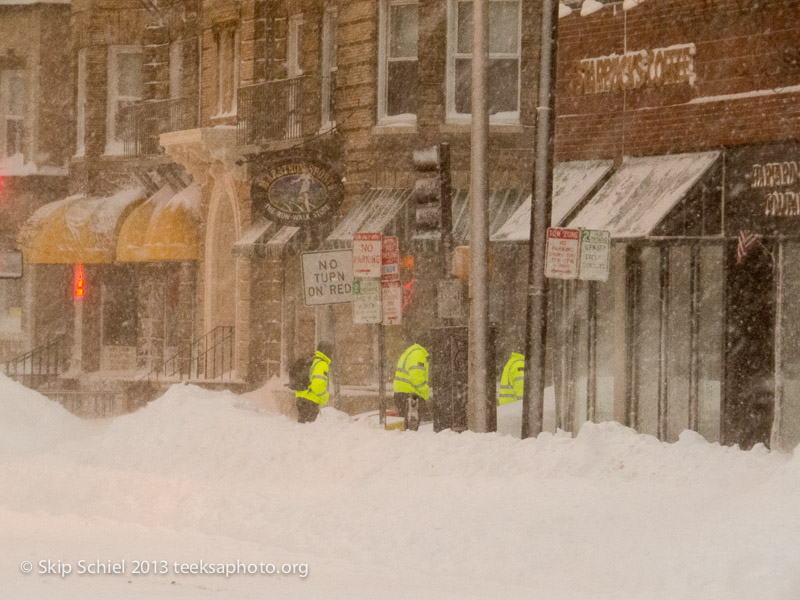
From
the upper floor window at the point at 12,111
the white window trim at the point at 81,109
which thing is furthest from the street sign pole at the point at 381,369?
the upper floor window at the point at 12,111

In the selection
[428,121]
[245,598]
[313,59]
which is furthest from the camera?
[313,59]

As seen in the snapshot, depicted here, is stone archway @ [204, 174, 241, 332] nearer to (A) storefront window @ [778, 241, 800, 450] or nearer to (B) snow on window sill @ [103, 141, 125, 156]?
(B) snow on window sill @ [103, 141, 125, 156]

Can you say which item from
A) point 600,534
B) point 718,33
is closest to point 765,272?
point 718,33

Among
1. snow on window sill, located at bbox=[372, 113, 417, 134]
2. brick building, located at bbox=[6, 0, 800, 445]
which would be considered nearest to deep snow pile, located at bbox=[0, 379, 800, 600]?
brick building, located at bbox=[6, 0, 800, 445]

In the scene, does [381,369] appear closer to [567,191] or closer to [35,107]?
[567,191]

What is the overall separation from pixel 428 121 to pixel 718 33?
7.06m

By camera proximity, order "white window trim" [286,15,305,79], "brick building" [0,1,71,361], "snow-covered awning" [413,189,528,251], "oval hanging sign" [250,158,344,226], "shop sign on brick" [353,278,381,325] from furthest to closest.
→ "brick building" [0,1,71,361] < "white window trim" [286,15,305,79] < "oval hanging sign" [250,158,344,226] < "snow-covered awning" [413,189,528,251] < "shop sign on brick" [353,278,381,325]

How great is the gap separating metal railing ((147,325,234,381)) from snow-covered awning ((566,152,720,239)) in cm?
1134

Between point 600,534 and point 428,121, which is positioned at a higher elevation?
point 428,121

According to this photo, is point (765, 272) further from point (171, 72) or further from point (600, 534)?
point (171, 72)

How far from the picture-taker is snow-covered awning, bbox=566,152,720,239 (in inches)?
717

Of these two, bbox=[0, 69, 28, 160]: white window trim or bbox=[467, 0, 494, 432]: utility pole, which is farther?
Result: bbox=[0, 69, 28, 160]: white window trim

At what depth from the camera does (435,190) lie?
58.5 ft

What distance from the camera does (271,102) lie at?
2697 cm
